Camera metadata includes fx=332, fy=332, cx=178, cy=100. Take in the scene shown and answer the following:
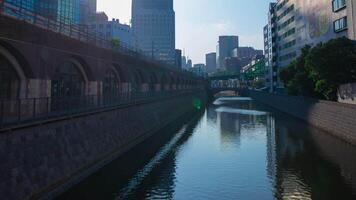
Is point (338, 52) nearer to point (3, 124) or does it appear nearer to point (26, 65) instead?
point (26, 65)

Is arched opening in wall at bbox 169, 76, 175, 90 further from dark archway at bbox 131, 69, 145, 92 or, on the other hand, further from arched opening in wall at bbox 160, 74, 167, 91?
dark archway at bbox 131, 69, 145, 92

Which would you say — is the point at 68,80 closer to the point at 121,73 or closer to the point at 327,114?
the point at 121,73

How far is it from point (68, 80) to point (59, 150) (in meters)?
17.1

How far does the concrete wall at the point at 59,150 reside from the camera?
66.1 ft

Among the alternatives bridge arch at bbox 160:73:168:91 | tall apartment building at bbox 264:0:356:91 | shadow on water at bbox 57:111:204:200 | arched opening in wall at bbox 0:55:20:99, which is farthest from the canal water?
bridge arch at bbox 160:73:168:91

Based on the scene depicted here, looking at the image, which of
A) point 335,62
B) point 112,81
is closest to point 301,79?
point 335,62

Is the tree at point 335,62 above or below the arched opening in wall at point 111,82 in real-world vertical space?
above

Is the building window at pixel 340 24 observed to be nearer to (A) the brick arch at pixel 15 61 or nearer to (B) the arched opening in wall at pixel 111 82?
(B) the arched opening in wall at pixel 111 82

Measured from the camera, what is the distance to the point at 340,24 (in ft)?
219

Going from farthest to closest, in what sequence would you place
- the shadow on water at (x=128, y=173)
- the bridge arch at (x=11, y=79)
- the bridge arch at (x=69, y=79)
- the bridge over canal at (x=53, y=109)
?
the bridge arch at (x=69, y=79)
the bridge arch at (x=11, y=79)
the shadow on water at (x=128, y=173)
the bridge over canal at (x=53, y=109)

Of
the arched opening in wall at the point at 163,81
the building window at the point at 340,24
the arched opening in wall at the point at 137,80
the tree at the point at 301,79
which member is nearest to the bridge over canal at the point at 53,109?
the arched opening in wall at the point at 137,80

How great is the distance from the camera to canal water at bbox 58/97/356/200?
86.2 feet

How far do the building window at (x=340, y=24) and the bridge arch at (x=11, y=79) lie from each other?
59.1 meters

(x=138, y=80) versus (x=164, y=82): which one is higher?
(x=164, y=82)
